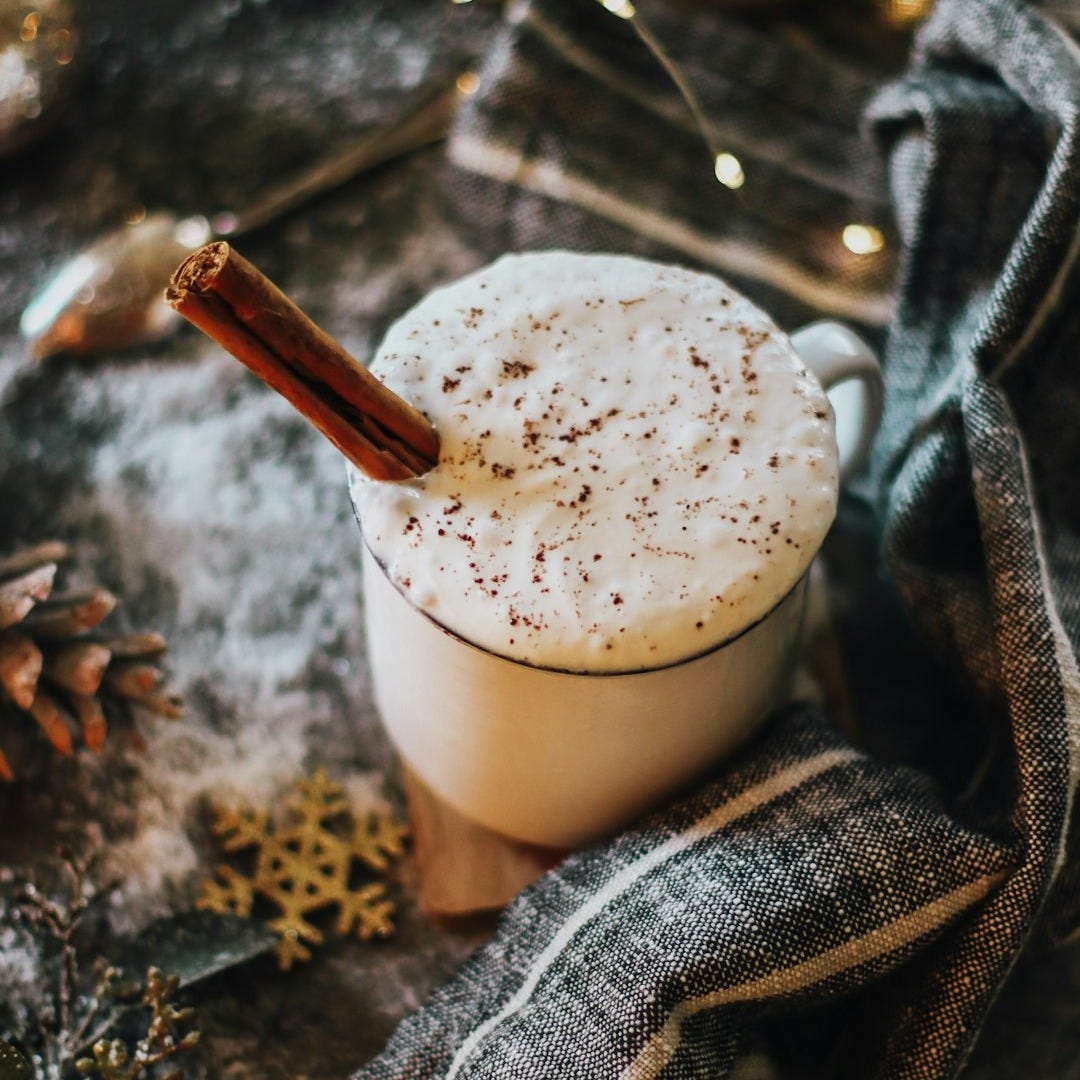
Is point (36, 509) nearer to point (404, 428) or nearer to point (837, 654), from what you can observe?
point (404, 428)

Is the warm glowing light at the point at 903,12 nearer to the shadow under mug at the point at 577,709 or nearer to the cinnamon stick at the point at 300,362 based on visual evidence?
the shadow under mug at the point at 577,709

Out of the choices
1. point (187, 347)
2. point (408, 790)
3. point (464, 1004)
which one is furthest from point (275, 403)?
point (464, 1004)

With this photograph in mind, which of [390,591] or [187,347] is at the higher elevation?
[390,591]

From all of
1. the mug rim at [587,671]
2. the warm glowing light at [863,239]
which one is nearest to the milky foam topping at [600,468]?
the mug rim at [587,671]

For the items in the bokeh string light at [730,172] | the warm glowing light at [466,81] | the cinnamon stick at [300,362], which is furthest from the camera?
the warm glowing light at [466,81]

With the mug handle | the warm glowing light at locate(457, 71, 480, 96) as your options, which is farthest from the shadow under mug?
the warm glowing light at locate(457, 71, 480, 96)

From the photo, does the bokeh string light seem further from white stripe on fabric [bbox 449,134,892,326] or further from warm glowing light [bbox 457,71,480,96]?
warm glowing light [bbox 457,71,480,96]
